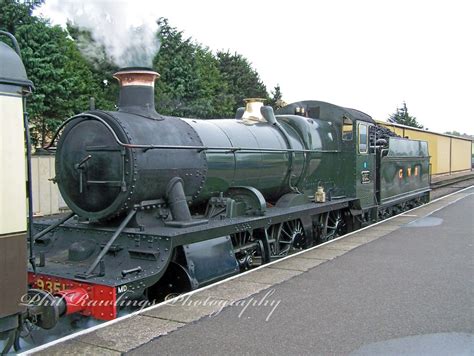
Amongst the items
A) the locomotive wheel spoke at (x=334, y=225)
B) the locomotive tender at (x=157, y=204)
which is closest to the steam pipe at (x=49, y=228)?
the locomotive tender at (x=157, y=204)

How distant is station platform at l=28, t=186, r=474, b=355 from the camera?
4012mm

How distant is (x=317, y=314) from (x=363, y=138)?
22.4ft

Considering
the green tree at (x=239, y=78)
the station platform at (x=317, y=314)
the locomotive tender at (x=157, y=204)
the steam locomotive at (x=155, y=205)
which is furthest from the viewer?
the green tree at (x=239, y=78)

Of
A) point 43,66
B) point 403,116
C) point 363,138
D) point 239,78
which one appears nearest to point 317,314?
point 363,138

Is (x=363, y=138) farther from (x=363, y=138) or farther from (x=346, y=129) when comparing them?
(x=346, y=129)

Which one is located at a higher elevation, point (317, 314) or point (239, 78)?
point (239, 78)

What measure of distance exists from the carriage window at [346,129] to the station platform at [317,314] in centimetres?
364

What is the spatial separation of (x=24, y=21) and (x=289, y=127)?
29.5ft

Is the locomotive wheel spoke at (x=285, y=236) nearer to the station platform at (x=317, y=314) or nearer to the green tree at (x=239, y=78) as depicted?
the station platform at (x=317, y=314)

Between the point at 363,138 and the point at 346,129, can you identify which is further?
the point at 363,138

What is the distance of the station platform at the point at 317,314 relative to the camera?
158 inches

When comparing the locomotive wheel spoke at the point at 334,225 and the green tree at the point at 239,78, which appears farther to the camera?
the green tree at the point at 239,78

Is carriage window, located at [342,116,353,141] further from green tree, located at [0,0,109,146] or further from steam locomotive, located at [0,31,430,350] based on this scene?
green tree, located at [0,0,109,146]

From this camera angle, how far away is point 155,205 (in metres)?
6.15
